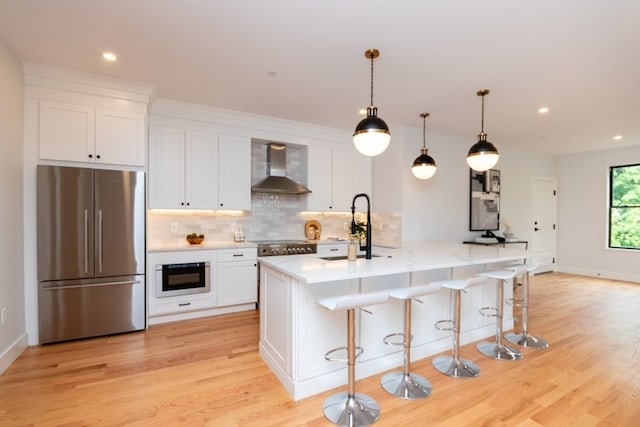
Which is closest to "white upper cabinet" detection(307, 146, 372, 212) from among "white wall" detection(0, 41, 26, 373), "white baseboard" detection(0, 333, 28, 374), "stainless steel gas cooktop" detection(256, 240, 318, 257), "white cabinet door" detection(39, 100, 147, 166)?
"stainless steel gas cooktop" detection(256, 240, 318, 257)

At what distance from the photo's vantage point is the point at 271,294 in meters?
2.57

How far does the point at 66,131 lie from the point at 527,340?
5041 mm

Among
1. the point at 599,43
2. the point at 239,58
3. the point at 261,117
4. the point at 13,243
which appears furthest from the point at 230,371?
the point at 599,43

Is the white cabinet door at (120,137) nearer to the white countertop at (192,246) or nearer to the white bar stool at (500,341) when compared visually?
the white countertop at (192,246)

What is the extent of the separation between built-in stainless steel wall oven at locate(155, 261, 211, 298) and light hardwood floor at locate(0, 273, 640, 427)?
1.50ft

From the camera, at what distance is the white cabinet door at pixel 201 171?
4023mm

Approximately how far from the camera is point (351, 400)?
2.08 meters

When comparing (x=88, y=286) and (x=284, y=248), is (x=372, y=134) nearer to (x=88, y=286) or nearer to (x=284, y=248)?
(x=284, y=248)

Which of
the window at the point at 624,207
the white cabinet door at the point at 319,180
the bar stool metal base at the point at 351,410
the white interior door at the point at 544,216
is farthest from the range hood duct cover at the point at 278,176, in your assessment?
the window at the point at 624,207

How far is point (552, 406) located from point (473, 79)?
2.87 meters

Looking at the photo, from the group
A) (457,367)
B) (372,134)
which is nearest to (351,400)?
(457,367)

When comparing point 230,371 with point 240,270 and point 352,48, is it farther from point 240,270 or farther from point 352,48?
point 352,48

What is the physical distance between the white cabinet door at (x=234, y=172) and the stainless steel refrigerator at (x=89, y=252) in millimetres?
1064

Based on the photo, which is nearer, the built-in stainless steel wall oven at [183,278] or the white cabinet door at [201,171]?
the built-in stainless steel wall oven at [183,278]
